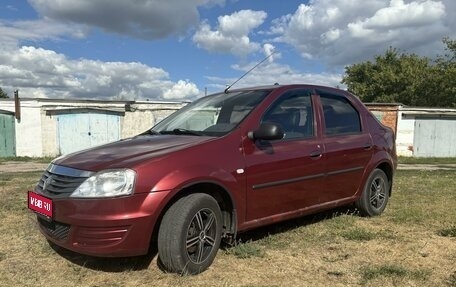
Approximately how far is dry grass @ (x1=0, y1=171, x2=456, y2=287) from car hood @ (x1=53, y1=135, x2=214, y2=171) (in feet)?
3.11

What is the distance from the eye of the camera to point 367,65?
45875 mm

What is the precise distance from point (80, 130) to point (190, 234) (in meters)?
19.3

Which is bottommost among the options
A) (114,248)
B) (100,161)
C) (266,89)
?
(114,248)

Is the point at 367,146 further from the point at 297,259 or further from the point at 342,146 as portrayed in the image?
the point at 297,259

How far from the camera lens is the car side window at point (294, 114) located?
487 cm

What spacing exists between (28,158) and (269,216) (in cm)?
1865

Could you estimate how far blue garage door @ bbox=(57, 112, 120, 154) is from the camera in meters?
22.0

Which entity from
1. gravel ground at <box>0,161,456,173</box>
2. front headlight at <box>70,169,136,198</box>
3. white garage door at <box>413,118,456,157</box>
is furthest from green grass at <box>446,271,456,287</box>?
white garage door at <box>413,118,456,157</box>

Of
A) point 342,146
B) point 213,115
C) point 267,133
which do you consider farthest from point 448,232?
point 213,115

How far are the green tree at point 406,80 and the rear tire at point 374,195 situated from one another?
3283 centimetres

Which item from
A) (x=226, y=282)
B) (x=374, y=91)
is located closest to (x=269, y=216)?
(x=226, y=282)

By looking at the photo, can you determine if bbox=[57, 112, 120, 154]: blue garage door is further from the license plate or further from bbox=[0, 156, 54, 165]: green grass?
the license plate

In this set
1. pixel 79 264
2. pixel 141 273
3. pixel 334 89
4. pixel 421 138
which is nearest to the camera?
pixel 141 273

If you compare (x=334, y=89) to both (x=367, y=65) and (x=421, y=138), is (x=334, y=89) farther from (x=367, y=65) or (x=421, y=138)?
(x=367, y=65)
